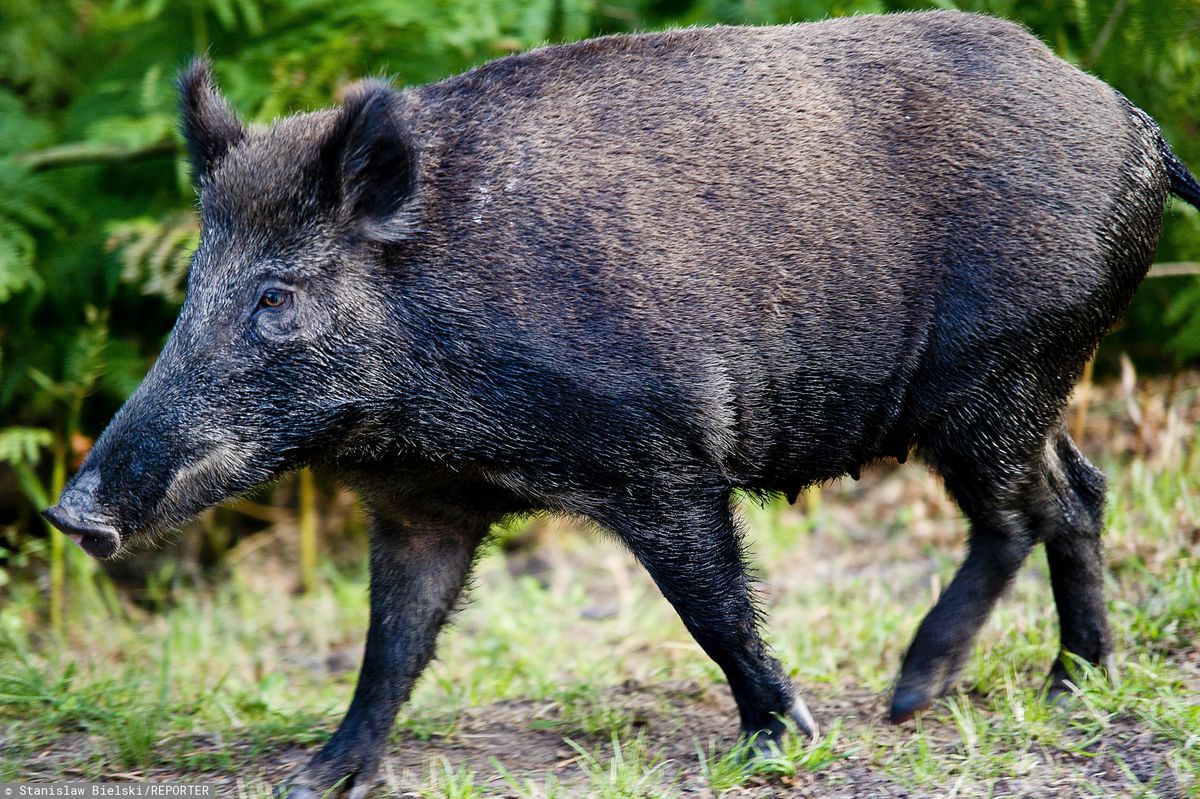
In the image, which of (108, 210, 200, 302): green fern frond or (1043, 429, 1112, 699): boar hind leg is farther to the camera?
(108, 210, 200, 302): green fern frond

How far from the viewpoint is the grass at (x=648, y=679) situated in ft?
11.6

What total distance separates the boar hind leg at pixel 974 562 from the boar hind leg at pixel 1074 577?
88mm

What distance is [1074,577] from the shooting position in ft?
13.1

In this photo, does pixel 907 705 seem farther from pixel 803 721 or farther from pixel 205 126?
pixel 205 126

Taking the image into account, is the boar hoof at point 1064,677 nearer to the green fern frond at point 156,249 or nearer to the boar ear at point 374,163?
the boar ear at point 374,163

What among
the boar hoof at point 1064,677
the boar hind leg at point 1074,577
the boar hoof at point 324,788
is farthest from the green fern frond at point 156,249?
the boar hoof at point 1064,677

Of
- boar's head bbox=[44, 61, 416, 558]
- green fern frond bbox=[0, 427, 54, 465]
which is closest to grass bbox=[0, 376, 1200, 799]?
green fern frond bbox=[0, 427, 54, 465]

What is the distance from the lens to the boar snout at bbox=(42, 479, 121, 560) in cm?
313

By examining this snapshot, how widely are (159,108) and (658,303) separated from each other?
2.99 metres

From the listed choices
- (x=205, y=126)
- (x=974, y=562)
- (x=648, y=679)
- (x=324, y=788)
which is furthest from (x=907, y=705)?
(x=205, y=126)

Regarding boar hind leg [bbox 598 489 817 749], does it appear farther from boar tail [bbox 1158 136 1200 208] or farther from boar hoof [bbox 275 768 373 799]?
boar tail [bbox 1158 136 1200 208]

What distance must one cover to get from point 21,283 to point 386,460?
2.21m

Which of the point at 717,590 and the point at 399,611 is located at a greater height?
the point at 717,590

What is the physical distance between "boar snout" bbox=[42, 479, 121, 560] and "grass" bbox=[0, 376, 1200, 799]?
84 cm
